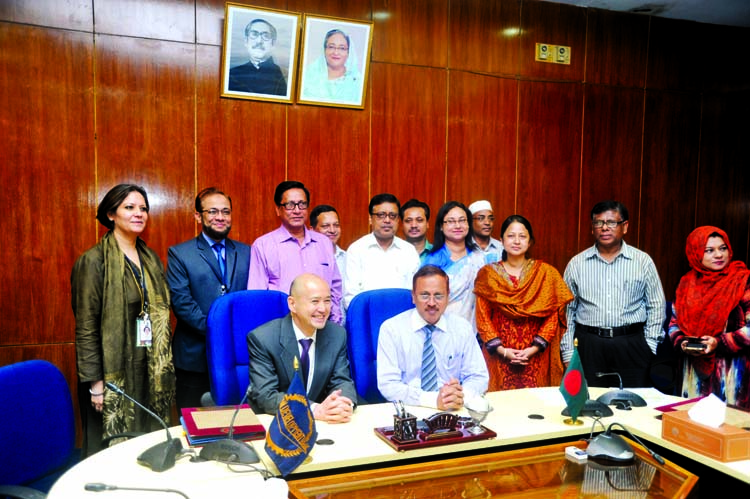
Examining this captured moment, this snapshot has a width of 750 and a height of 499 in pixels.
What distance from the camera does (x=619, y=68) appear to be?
17.5 ft

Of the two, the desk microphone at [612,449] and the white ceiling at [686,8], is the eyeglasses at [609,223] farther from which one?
the white ceiling at [686,8]

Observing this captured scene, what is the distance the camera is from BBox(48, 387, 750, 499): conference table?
1.68m

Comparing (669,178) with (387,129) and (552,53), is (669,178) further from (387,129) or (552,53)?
(387,129)

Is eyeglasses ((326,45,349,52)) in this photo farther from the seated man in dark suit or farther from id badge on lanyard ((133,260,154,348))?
the seated man in dark suit

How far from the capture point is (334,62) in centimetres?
445

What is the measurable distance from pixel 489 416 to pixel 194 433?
1059 mm

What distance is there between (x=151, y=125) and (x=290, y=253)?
4.69 ft

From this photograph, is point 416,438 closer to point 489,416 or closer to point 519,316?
point 489,416

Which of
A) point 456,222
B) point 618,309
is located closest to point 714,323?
point 618,309

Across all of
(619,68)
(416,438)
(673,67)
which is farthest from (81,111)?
(673,67)

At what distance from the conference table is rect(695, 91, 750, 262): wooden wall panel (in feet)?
12.2

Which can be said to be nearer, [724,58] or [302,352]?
[302,352]

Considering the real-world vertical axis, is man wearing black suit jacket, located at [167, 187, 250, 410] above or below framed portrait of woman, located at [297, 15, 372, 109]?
below

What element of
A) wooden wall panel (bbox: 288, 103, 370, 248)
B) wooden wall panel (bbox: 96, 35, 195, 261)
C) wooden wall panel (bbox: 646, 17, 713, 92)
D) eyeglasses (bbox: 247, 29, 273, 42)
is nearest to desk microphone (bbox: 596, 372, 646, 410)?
wooden wall panel (bbox: 288, 103, 370, 248)
